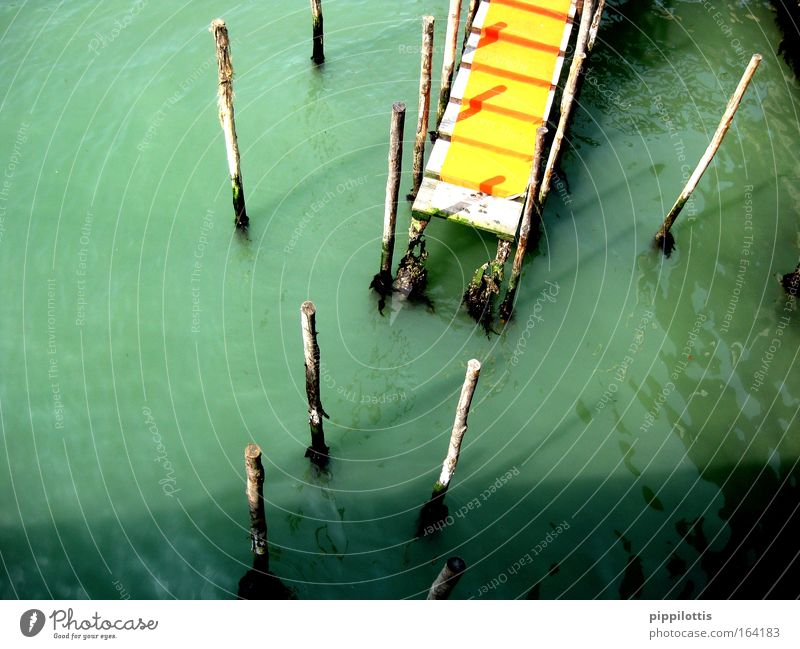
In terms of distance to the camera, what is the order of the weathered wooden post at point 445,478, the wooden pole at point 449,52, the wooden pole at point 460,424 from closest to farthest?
the wooden pole at point 460,424, the weathered wooden post at point 445,478, the wooden pole at point 449,52

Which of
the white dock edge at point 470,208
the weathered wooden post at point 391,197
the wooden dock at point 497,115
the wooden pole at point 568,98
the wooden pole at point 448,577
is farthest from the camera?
the wooden dock at point 497,115

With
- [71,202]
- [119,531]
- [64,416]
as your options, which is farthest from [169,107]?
[119,531]

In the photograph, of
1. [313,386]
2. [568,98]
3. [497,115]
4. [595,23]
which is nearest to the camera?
[313,386]

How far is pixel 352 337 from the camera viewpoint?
1069 centimetres

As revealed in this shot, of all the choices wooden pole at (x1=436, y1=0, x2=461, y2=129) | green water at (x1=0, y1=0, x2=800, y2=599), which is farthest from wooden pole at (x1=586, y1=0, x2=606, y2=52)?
wooden pole at (x1=436, y1=0, x2=461, y2=129)

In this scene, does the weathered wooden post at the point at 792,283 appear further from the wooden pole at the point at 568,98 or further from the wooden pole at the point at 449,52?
the wooden pole at the point at 449,52

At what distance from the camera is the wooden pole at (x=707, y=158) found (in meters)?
9.86

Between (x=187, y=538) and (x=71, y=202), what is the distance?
5338 mm

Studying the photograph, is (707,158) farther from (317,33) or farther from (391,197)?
(317,33)

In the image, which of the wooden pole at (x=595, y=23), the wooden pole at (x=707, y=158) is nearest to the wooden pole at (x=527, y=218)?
the wooden pole at (x=707, y=158)

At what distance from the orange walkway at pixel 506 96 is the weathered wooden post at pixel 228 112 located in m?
2.67

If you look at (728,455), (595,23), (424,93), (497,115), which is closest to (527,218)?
(424,93)

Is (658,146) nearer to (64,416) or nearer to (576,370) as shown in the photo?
(576,370)

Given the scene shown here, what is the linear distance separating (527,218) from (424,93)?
221cm
